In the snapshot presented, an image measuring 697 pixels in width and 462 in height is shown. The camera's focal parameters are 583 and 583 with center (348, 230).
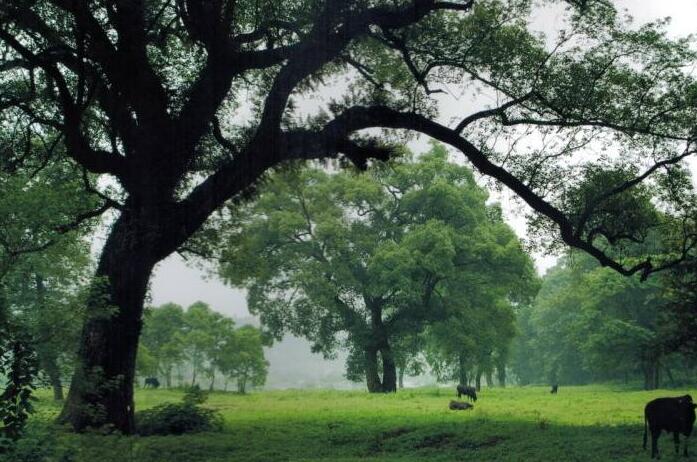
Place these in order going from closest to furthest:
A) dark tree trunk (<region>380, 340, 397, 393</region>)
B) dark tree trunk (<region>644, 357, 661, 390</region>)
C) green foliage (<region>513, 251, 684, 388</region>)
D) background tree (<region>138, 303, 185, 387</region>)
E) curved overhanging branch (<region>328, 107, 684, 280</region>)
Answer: curved overhanging branch (<region>328, 107, 684, 280</region>)
dark tree trunk (<region>380, 340, 397, 393</region>)
green foliage (<region>513, 251, 684, 388</region>)
dark tree trunk (<region>644, 357, 661, 390</region>)
background tree (<region>138, 303, 185, 387</region>)

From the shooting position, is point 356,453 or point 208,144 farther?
point 208,144

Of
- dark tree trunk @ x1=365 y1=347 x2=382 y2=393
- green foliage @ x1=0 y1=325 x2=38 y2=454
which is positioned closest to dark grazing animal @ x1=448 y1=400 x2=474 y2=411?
dark tree trunk @ x1=365 y1=347 x2=382 y2=393

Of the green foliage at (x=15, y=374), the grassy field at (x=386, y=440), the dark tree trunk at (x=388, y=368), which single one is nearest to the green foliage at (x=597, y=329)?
the dark tree trunk at (x=388, y=368)

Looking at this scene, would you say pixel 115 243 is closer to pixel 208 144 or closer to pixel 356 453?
pixel 208 144

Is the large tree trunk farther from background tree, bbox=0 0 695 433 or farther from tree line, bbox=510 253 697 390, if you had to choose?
tree line, bbox=510 253 697 390

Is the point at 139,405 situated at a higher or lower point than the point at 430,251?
lower

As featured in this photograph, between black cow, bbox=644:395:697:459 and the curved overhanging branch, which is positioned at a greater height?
the curved overhanging branch

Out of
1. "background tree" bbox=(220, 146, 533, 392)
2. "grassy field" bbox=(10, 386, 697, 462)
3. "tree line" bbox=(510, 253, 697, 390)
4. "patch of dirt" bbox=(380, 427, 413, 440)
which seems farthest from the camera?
"background tree" bbox=(220, 146, 533, 392)

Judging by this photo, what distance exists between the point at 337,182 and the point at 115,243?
24.7 metres

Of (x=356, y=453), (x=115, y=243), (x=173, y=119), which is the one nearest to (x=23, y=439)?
(x=115, y=243)

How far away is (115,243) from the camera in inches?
546

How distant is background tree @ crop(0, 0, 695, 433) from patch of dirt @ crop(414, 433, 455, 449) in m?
6.27

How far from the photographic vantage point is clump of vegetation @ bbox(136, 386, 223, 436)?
1513 cm

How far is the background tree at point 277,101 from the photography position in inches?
531
